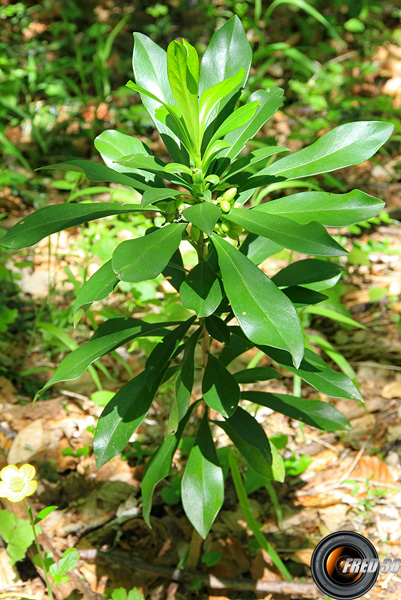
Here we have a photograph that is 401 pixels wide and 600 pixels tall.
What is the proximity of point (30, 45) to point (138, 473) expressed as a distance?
357 centimetres

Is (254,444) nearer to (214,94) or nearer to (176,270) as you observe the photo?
(176,270)

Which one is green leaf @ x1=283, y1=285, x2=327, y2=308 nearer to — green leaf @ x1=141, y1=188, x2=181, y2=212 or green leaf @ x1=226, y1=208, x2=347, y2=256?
green leaf @ x1=226, y1=208, x2=347, y2=256

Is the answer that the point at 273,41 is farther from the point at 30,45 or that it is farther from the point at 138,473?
the point at 138,473

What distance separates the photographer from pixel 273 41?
4.46m

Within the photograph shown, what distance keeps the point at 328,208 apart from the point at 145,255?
41cm

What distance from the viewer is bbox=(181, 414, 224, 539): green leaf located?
1.28 meters

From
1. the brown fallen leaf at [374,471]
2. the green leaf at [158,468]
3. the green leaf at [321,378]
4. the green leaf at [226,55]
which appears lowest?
the brown fallen leaf at [374,471]

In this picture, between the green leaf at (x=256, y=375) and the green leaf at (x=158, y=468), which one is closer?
the green leaf at (x=158, y=468)

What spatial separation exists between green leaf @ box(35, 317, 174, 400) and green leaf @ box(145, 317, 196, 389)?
0.24 ft

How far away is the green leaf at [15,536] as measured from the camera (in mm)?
1494

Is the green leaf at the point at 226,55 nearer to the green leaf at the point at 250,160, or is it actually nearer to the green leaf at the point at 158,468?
the green leaf at the point at 250,160

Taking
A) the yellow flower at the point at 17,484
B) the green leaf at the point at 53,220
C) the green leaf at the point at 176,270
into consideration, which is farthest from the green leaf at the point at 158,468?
the green leaf at the point at 53,220

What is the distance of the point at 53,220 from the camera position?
113 cm

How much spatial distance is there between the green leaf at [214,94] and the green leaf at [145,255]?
0.84 feet
